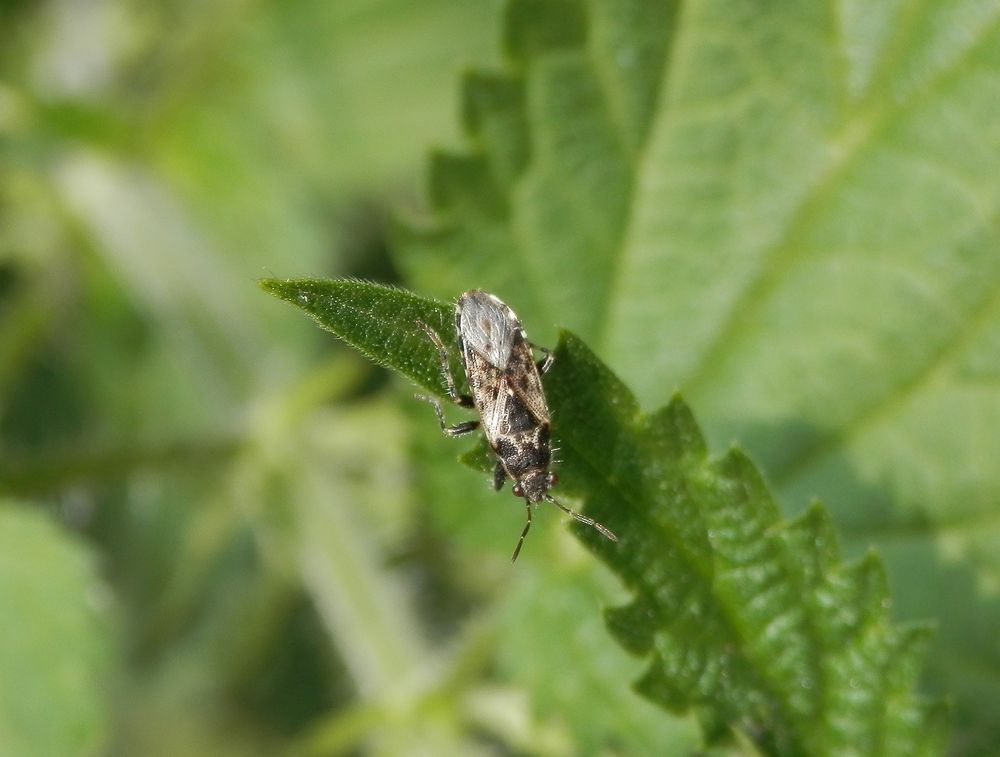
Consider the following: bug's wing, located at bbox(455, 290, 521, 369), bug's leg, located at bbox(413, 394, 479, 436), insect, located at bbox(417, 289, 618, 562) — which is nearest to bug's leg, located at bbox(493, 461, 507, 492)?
insect, located at bbox(417, 289, 618, 562)

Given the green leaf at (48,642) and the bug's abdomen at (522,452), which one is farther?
the green leaf at (48,642)

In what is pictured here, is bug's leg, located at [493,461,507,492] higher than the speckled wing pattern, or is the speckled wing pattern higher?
the speckled wing pattern

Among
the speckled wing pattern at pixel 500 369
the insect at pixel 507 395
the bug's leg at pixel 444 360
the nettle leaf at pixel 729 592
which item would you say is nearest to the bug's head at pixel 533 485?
the insect at pixel 507 395

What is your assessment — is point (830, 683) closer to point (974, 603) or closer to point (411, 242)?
point (974, 603)

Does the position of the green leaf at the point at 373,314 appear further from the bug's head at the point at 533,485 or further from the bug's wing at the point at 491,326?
the bug's head at the point at 533,485

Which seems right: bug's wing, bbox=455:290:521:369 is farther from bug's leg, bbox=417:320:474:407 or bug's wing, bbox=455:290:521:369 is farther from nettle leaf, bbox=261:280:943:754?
nettle leaf, bbox=261:280:943:754

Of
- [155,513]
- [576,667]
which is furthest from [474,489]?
[155,513]
